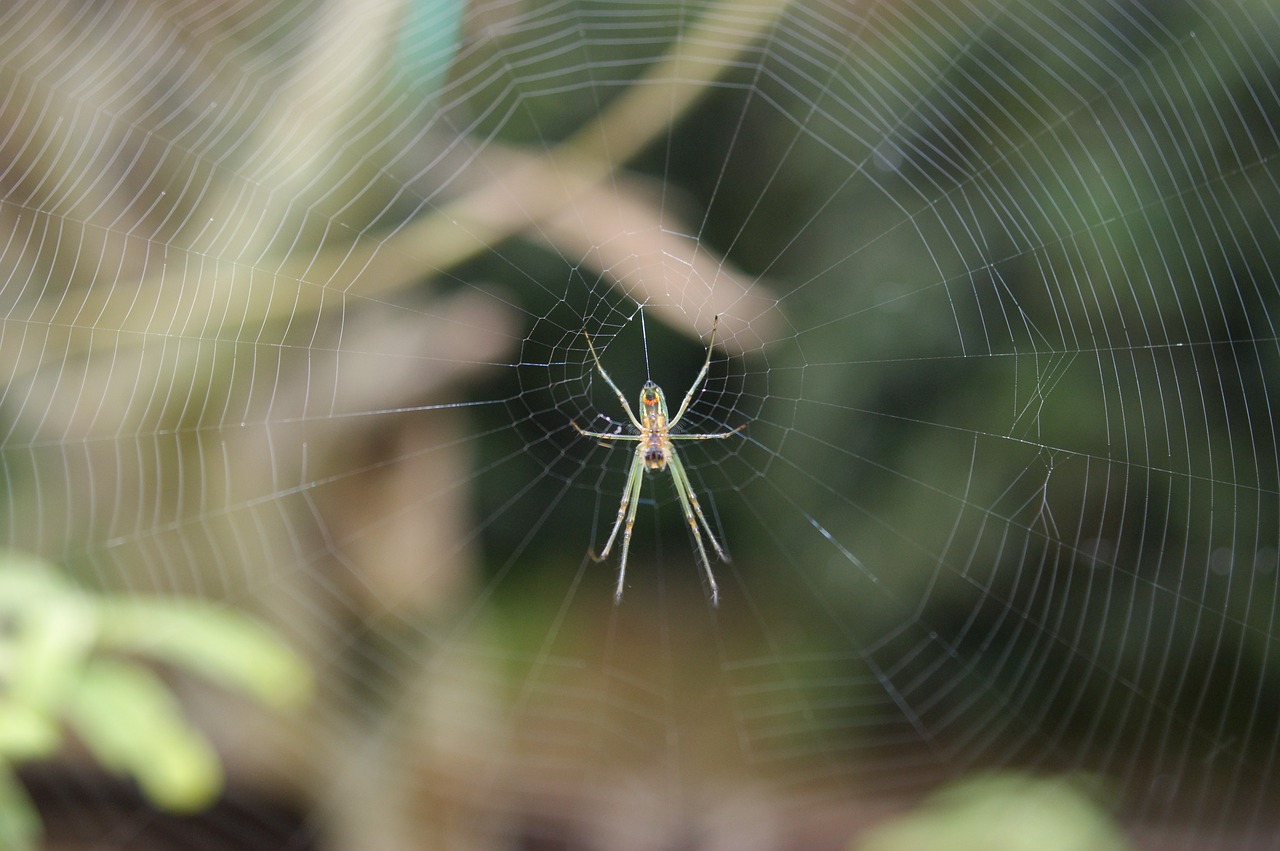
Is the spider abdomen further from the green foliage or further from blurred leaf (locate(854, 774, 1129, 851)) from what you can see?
the green foliage

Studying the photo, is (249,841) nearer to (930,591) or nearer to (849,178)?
(930,591)

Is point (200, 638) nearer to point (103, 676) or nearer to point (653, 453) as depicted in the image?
point (103, 676)

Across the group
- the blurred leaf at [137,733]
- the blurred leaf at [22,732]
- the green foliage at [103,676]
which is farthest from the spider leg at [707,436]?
the blurred leaf at [22,732]

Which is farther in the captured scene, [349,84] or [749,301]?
[749,301]

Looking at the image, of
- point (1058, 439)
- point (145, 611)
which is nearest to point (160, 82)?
point (145, 611)

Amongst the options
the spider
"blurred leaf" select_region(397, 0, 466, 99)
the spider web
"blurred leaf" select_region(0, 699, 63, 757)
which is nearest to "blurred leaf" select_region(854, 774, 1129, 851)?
the spider web

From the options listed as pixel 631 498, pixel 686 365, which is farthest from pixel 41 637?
pixel 686 365
